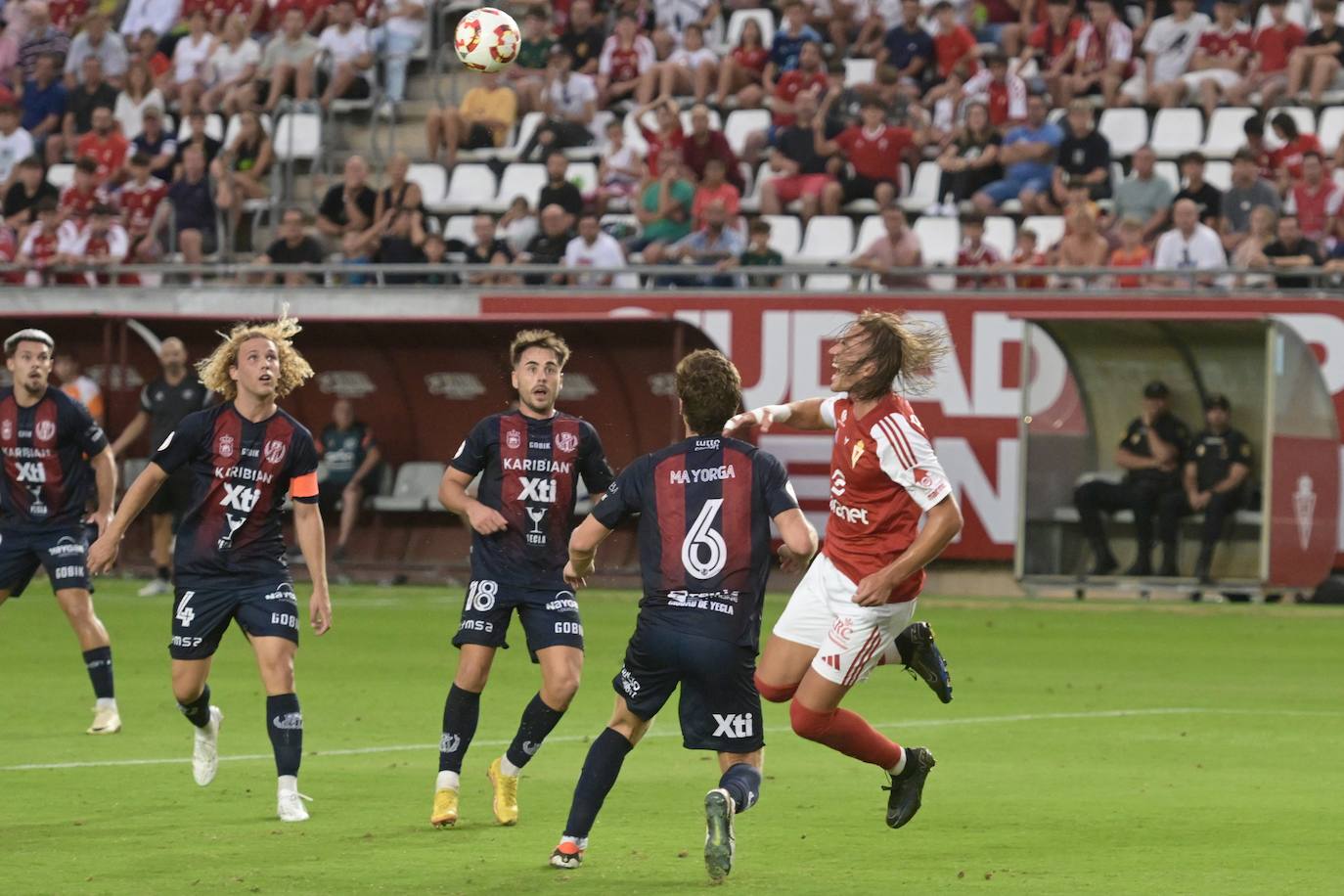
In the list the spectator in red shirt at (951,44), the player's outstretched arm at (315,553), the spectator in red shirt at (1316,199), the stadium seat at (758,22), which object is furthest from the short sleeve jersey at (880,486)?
the stadium seat at (758,22)

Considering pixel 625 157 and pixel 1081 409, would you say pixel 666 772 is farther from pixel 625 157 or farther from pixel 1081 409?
pixel 625 157

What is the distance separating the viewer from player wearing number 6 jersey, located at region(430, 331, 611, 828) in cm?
912

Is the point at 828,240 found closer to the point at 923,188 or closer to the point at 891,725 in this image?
the point at 923,188

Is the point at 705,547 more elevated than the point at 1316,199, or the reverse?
the point at 1316,199

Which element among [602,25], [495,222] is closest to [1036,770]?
[495,222]

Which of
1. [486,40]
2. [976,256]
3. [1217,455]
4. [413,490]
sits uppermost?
[486,40]

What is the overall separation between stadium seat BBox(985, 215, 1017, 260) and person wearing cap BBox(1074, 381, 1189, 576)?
2.38 metres

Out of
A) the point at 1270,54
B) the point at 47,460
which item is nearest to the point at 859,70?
the point at 1270,54

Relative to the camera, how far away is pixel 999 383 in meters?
21.8

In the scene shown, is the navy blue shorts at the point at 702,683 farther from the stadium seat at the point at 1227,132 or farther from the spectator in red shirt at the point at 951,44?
the spectator in red shirt at the point at 951,44

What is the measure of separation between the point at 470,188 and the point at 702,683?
62.4 feet

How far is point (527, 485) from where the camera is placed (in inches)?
368

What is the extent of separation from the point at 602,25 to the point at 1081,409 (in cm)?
879

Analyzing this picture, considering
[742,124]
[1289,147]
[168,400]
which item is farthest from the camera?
[742,124]
